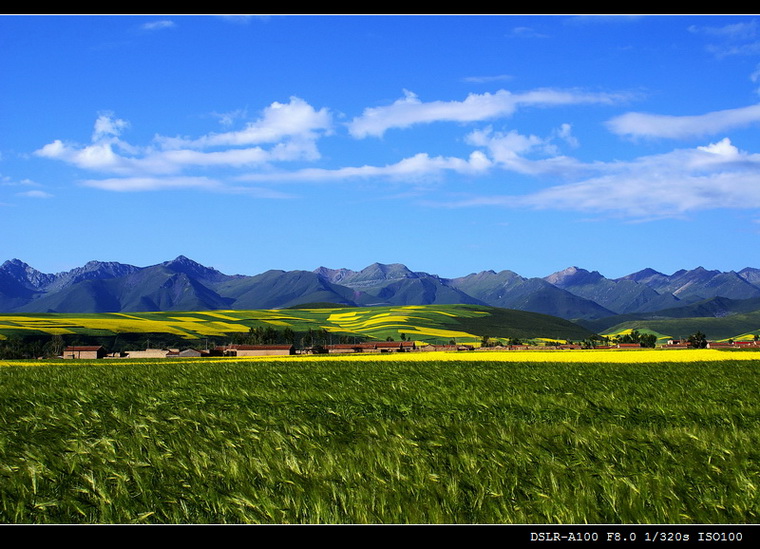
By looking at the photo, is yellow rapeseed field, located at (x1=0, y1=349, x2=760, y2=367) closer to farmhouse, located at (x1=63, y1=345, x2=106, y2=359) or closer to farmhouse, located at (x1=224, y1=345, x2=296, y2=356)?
farmhouse, located at (x1=63, y1=345, x2=106, y2=359)

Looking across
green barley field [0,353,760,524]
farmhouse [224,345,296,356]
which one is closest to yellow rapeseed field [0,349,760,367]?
green barley field [0,353,760,524]

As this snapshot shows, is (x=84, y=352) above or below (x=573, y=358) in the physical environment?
below

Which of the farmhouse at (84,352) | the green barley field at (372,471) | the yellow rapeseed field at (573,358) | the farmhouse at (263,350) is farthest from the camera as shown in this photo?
the farmhouse at (263,350)

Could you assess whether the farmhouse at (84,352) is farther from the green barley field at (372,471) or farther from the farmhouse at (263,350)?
the green barley field at (372,471)

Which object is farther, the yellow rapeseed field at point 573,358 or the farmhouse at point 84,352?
the farmhouse at point 84,352

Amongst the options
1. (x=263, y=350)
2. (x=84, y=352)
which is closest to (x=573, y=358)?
(x=263, y=350)

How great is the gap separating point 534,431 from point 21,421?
10917 mm

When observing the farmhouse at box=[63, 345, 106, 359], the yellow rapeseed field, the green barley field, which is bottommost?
the farmhouse at box=[63, 345, 106, 359]

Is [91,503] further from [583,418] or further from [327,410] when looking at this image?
[583,418]

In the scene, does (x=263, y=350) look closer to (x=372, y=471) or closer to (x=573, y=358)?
(x=573, y=358)

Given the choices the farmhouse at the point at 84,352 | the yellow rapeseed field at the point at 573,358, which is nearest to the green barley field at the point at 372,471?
the yellow rapeseed field at the point at 573,358

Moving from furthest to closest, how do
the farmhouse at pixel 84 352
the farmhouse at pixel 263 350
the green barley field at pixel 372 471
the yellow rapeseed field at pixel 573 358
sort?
the farmhouse at pixel 263 350, the farmhouse at pixel 84 352, the yellow rapeseed field at pixel 573 358, the green barley field at pixel 372 471

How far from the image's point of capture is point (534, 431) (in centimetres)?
1087

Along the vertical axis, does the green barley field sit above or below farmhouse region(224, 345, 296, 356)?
above
